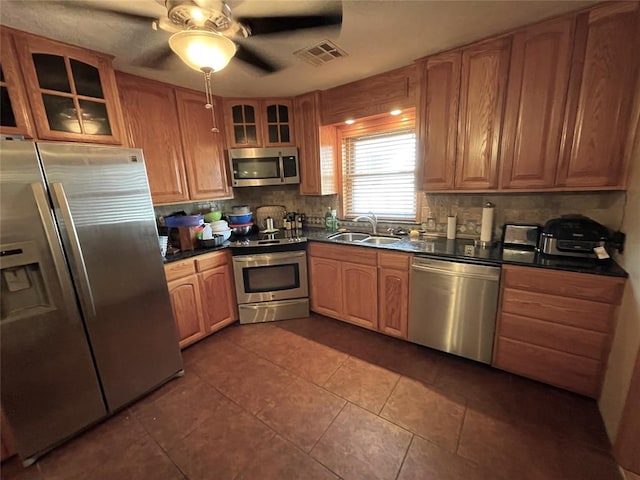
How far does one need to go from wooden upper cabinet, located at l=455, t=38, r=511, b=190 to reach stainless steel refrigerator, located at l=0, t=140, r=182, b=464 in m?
2.33

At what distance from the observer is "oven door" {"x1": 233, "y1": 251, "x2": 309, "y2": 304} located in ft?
8.74

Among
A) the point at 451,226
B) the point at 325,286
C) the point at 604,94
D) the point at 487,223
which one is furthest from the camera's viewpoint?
the point at 325,286

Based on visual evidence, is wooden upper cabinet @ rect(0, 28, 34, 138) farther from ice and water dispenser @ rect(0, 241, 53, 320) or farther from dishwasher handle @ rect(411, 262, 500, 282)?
dishwasher handle @ rect(411, 262, 500, 282)

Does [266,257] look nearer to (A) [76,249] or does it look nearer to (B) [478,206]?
(A) [76,249]

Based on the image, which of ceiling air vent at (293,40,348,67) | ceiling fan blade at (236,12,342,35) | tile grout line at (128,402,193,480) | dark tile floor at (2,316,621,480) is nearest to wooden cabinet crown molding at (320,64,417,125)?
ceiling air vent at (293,40,348,67)

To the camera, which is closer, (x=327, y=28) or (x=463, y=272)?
(x=327, y=28)

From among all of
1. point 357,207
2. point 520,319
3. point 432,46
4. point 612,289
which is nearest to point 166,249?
point 357,207

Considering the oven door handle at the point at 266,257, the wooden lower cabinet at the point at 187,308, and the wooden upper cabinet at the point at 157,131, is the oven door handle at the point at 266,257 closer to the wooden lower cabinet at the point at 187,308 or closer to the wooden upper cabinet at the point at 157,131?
the wooden lower cabinet at the point at 187,308

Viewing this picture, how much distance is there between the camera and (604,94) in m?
1.58

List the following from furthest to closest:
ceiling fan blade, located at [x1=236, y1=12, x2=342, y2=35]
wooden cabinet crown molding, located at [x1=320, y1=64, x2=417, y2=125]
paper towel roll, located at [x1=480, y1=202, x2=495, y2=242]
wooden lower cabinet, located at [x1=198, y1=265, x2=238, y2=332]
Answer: wooden lower cabinet, located at [x1=198, y1=265, x2=238, y2=332], wooden cabinet crown molding, located at [x1=320, y1=64, x2=417, y2=125], paper towel roll, located at [x1=480, y1=202, x2=495, y2=242], ceiling fan blade, located at [x1=236, y1=12, x2=342, y2=35]

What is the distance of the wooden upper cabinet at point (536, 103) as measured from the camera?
165 cm

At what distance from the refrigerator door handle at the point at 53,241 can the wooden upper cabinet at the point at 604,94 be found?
308cm

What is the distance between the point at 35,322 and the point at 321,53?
239cm

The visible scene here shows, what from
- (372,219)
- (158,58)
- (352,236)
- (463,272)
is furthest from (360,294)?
(158,58)
